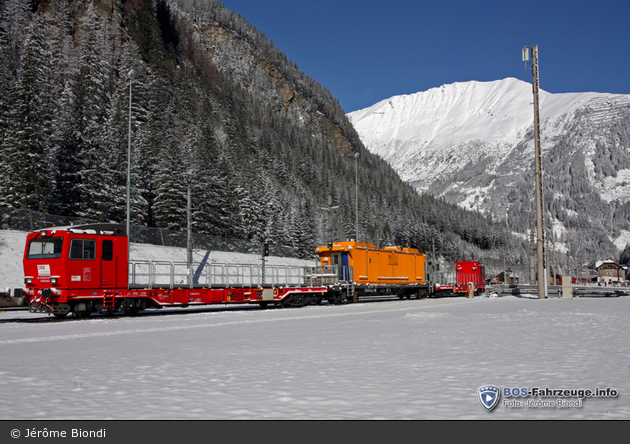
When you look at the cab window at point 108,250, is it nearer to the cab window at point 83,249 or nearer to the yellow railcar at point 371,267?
the cab window at point 83,249

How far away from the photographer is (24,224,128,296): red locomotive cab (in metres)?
19.3

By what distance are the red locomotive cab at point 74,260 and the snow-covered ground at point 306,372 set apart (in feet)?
15.8

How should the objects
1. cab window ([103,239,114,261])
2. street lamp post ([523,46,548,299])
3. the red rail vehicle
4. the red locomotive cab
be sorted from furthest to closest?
street lamp post ([523,46,548,299]) → cab window ([103,239,114,261]) → the red locomotive cab → the red rail vehicle

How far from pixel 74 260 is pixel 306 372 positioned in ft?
48.2

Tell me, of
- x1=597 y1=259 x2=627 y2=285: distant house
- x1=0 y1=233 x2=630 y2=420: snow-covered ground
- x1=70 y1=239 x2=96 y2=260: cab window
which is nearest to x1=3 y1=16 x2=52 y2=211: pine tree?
x1=70 y1=239 x2=96 y2=260: cab window

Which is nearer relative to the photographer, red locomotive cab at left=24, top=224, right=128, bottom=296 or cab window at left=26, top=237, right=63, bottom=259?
red locomotive cab at left=24, top=224, right=128, bottom=296

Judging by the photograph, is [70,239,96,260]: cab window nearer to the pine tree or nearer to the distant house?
the pine tree

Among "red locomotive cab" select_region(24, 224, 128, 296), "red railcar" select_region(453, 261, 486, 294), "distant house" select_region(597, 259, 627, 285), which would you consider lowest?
"distant house" select_region(597, 259, 627, 285)

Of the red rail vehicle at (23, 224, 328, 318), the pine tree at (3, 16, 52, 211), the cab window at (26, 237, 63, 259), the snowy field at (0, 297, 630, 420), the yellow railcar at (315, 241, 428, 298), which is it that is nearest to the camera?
the snowy field at (0, 297, 630, 420)

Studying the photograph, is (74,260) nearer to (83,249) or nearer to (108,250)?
(83,249)

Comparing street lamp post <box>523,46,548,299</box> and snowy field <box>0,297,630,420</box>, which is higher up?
street lamp post <box>523,46,548,299</box>

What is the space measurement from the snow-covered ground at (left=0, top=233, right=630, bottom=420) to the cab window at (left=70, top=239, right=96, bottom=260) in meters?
5.34

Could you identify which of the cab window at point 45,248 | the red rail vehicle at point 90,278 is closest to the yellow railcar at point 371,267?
the red rail vehicle at point 90,278

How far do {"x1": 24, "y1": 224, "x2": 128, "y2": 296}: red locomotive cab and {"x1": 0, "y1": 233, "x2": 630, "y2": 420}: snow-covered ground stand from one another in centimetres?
483
